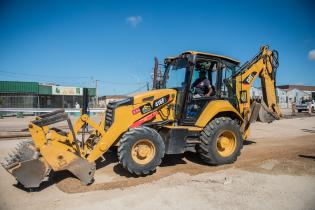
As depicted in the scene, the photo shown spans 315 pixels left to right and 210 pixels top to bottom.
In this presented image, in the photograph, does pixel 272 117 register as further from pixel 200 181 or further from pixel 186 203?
pixel 186 203

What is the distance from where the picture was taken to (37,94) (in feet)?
122

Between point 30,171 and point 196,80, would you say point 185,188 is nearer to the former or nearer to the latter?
point 30,171

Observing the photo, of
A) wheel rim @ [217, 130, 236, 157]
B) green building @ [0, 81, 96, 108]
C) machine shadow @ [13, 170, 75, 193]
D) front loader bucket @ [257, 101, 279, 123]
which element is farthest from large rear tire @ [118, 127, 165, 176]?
green building @ [0, 81, 96, 108]

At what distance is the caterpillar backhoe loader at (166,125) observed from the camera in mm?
5348

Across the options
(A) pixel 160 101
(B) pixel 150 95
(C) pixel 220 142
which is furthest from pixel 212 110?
(B) pixel 150 95

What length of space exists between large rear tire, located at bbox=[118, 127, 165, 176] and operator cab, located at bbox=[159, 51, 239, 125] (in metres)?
1.24

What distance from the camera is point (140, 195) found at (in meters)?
4.94

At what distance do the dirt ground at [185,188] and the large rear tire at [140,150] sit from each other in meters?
0.28

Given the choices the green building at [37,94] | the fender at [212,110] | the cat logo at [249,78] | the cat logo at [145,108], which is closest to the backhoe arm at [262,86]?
the cat logo at [249,78]

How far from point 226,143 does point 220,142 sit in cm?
21

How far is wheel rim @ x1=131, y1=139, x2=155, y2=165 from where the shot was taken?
5.84 metres

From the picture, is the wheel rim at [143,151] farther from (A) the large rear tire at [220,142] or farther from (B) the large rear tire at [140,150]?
(A) the large rear tire at [220,142]

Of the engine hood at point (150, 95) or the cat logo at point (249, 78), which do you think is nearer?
the engine hood at point (150, 95)

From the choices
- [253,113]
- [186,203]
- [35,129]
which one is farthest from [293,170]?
[35,129]
